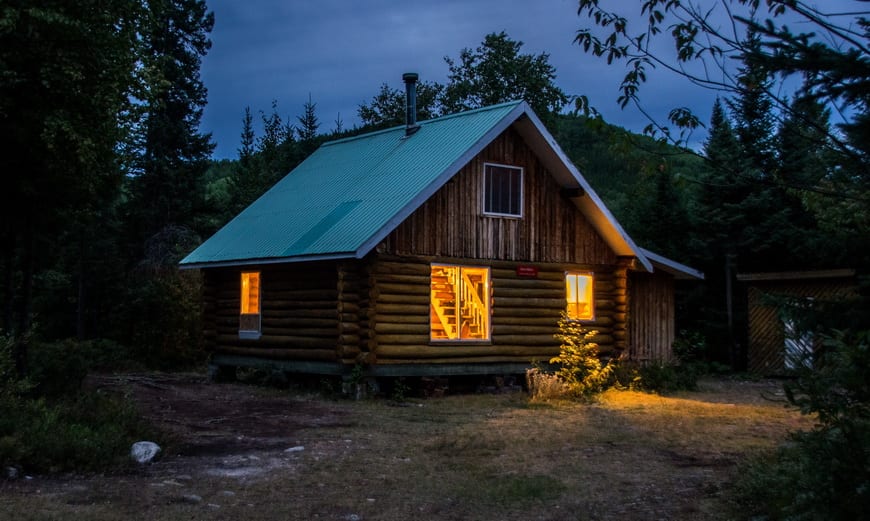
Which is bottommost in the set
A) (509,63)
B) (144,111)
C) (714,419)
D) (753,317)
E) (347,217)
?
(714,419)

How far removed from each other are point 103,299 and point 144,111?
658 inches

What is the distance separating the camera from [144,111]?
16453mm

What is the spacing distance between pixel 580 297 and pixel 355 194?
6708mm

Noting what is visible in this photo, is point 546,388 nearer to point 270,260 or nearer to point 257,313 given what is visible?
point 270,260

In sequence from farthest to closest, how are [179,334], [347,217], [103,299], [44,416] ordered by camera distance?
[103,299] → [179,334] → [347,217] → [44,416]

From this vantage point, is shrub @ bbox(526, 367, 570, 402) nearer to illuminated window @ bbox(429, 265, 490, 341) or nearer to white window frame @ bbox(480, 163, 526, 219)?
illuminated window @ bbox(429, 265, 490, 341)

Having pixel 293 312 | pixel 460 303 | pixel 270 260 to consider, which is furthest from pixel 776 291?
pixel 270 260

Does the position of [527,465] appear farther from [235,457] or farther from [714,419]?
[714,419]

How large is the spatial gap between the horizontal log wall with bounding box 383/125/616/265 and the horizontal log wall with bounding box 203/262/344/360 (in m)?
1.75

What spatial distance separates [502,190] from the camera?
21328 mm

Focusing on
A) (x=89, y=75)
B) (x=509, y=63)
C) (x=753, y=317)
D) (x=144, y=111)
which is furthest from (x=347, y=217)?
(x=509, y=63)

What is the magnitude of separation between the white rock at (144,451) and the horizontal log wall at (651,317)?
54.2 feet

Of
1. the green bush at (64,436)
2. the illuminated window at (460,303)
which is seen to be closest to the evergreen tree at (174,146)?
the illuminated window at (460,303)

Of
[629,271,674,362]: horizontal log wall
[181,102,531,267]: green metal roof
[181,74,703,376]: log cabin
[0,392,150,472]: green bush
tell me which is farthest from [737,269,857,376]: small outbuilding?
[0,392,150,472]: green bush
